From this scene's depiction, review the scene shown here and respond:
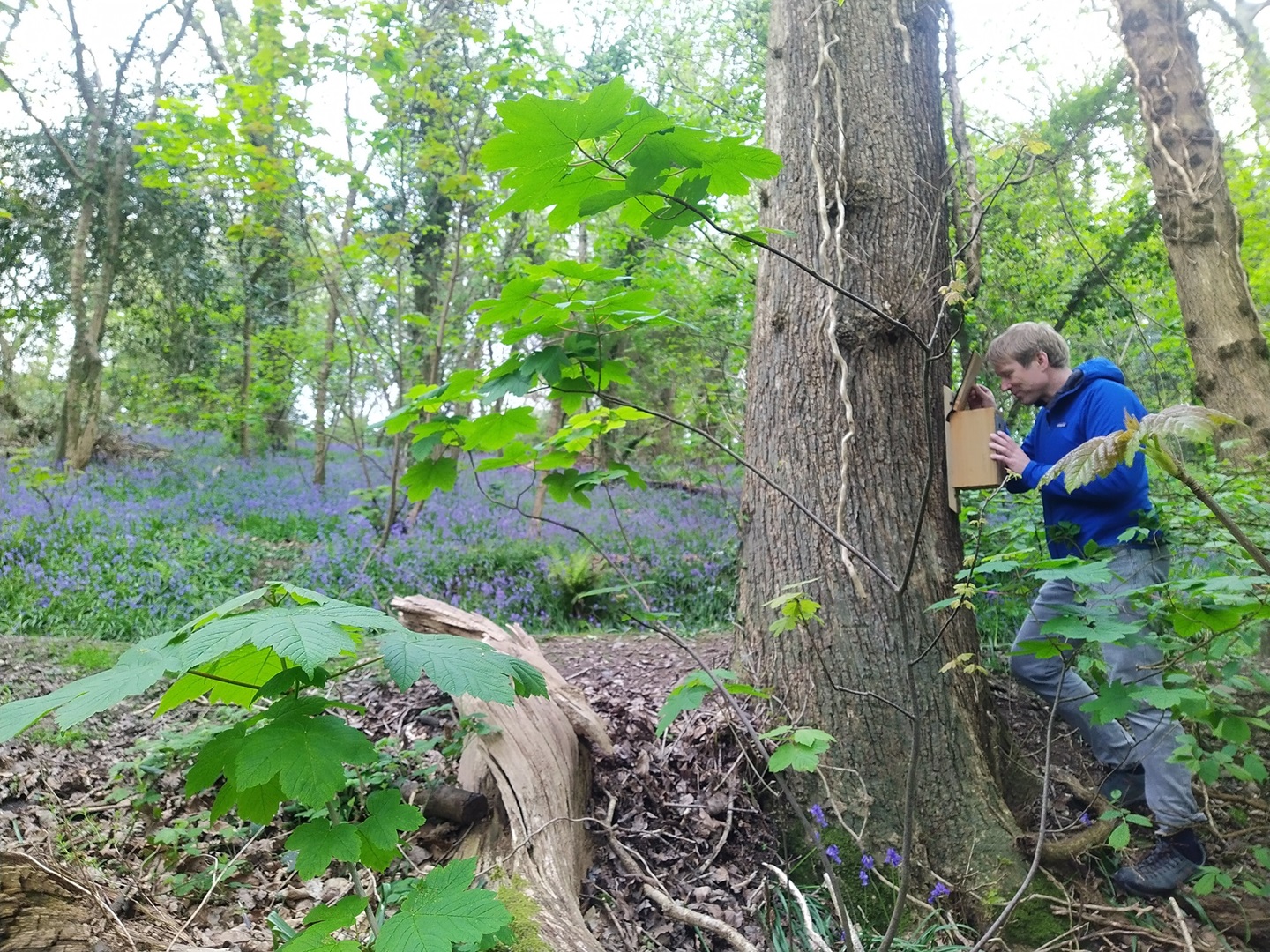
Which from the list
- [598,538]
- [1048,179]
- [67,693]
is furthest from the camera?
[598,538]

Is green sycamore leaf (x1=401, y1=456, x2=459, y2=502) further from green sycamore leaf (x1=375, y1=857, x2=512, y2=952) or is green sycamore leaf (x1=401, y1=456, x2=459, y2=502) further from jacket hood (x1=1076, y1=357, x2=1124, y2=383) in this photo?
jacket hood (x1=1076, y1=357, x2=1124, y2=383)

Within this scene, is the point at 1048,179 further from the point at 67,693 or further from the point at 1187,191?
the point at 67,693

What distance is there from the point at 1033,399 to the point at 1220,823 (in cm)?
170

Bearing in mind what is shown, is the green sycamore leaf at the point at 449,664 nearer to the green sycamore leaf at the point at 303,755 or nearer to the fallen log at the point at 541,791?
the green sycamore leaf at the point at 303,755

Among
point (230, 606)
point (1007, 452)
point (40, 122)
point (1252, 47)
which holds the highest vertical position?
point (40, 122)

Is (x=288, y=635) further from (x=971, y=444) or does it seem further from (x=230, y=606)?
(x=971, y=444)

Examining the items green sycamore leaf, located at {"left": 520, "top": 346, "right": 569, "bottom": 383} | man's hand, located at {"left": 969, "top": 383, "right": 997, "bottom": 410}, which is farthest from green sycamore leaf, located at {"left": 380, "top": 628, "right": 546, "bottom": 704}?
man's hand, located at {"left": 969, "top": 383, "right": 997, "bottom": 410}

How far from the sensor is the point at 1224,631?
5.94 ft

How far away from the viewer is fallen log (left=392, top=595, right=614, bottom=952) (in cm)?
203

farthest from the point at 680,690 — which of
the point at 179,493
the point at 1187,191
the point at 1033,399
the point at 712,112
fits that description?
the point at 179,493

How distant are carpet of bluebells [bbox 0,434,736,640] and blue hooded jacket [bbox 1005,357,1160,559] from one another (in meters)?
1.96

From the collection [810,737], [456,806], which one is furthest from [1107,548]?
[456,806]

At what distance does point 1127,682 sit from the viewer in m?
2.25

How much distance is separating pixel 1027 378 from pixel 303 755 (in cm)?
274
